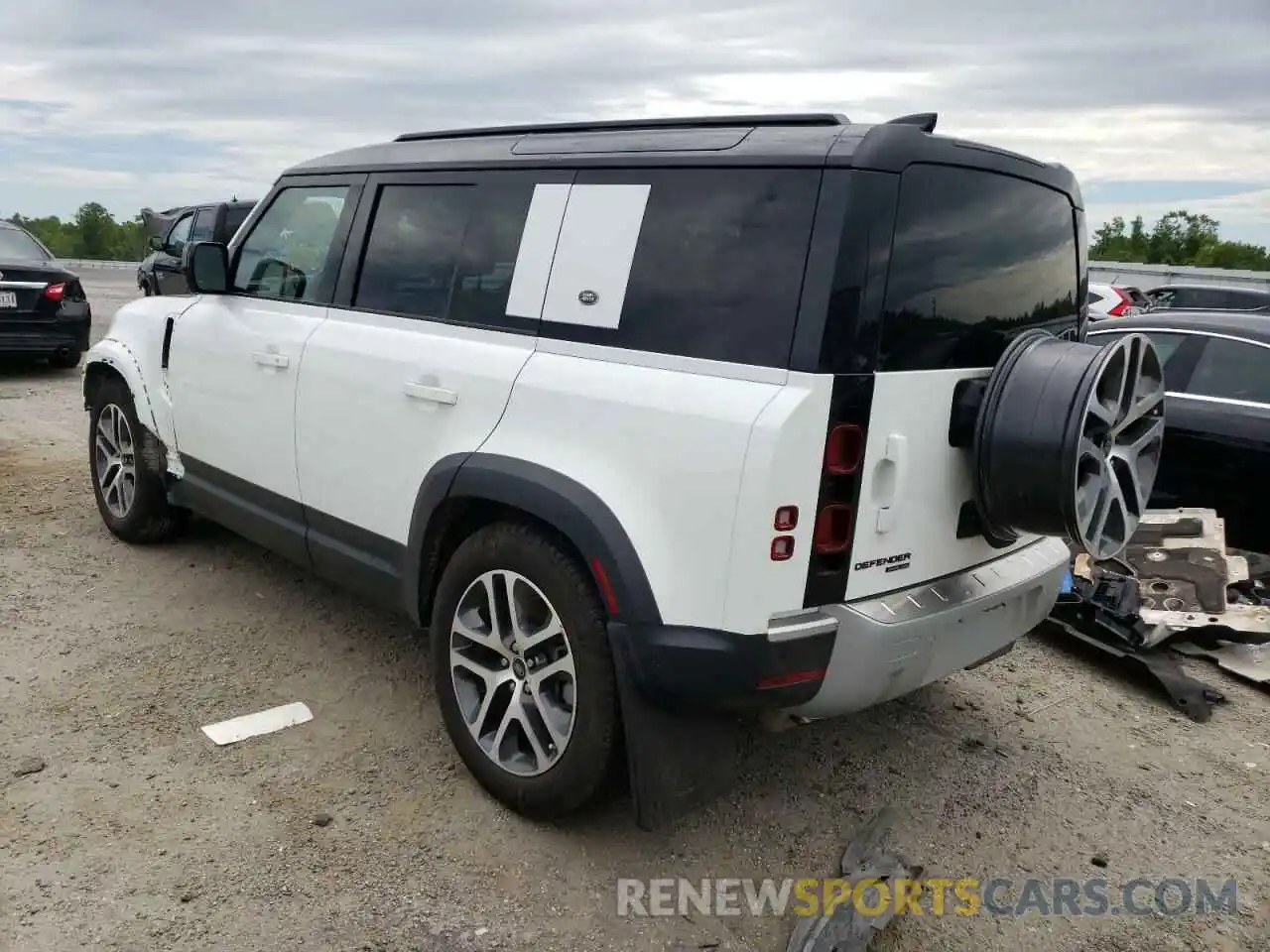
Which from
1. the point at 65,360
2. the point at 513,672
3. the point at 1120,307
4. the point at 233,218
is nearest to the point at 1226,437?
the point at 513,672

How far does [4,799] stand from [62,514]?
3280mm

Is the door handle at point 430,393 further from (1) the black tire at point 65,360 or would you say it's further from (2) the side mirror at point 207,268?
(1) the black tire at point 65,360

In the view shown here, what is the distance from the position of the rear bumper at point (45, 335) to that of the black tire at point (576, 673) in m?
9.24

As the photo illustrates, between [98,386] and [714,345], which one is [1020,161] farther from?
[98,386]

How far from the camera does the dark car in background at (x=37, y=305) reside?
10.4 meters

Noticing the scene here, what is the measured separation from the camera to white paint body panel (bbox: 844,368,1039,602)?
267 cm

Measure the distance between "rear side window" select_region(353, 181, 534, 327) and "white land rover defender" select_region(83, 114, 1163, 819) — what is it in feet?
0.04

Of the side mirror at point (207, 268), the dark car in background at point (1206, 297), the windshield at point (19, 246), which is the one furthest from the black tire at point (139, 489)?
the dark car in background at point (1206, 297)

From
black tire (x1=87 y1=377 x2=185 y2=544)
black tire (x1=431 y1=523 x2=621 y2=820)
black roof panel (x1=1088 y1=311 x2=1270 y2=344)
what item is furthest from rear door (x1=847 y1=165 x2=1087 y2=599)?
black tire (x1=87 y1=377 x2=185 y2=544)

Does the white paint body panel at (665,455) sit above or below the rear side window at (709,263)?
below

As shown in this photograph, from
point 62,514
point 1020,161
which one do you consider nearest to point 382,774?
point 1020,161

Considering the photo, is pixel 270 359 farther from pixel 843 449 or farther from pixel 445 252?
pixel 843 449

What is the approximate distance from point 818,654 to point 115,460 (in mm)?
4362

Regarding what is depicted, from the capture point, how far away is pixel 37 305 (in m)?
10.5
